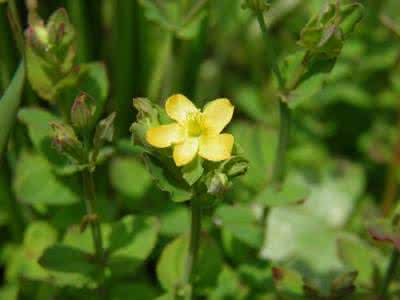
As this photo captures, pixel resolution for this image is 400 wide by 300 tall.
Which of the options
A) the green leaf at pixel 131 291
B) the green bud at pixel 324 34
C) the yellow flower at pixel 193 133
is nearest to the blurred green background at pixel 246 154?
the green leaf at pixel 131 291

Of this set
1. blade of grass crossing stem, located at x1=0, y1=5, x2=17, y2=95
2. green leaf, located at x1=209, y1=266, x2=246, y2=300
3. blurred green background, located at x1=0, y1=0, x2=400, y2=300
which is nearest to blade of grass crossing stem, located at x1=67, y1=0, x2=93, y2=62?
blurred green background, located at x1=0, y1=0, x2=400, y2=300

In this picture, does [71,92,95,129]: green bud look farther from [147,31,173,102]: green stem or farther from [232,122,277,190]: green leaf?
[147,31,173,102]: green stem

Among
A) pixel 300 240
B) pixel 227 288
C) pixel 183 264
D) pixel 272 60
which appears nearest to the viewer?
pixel 272 60

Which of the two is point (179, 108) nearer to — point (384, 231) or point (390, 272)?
point (384, 231)

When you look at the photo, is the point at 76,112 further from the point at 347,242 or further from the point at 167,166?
the point at 347,242

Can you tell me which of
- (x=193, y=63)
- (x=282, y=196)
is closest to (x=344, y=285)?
(x=282, y=196)
